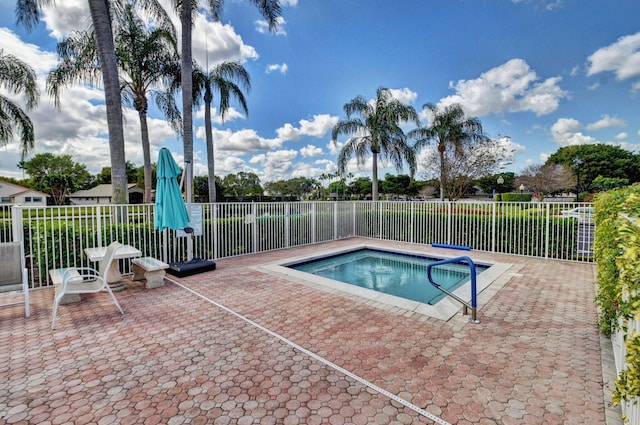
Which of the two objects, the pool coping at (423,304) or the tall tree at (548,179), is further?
the tall tree at (548,179)

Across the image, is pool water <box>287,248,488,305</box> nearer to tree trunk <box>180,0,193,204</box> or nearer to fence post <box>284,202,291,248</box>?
fence post <box>284,202,291,248</box>

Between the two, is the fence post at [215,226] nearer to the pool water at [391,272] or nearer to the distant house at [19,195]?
the pool water at [391,272]

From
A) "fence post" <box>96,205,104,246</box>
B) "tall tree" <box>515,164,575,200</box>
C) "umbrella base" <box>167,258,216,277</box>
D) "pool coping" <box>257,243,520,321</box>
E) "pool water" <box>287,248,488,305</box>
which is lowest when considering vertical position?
"pool water" <box>287,248,488,305</box>

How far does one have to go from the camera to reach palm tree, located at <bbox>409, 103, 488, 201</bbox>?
19047mm

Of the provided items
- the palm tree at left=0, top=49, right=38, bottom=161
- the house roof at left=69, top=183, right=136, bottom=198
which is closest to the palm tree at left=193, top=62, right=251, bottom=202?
the palm tree at left=0, top=49, right=38, bottom=161

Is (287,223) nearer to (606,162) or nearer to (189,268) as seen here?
(189,268)

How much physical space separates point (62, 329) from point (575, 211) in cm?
1128

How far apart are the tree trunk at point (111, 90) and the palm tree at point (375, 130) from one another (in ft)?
33.6

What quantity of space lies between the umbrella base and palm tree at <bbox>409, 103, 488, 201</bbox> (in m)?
16.1

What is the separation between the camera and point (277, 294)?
5.20 m

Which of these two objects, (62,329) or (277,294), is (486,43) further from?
(62,329)

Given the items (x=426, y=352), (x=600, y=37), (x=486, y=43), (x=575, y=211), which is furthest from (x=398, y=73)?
(x=426, y=352)

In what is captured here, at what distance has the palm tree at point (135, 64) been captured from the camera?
10.4 meters

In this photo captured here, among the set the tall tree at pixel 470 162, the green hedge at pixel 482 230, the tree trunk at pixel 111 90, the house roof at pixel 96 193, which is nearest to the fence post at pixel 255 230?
the tree trunk at pixel 111 90
